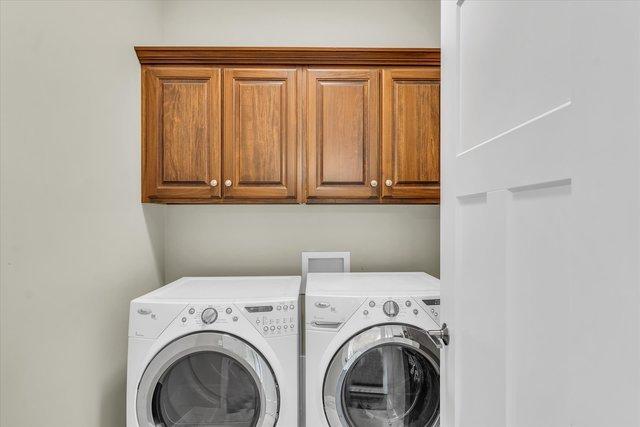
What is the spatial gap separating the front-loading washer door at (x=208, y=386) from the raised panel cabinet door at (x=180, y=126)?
80 centimetres

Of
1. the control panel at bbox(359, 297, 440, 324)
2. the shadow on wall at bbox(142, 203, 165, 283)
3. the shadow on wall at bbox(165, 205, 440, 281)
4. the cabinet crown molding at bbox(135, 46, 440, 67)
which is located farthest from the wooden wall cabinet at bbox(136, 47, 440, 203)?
the control panel at bbox(359, 297, 440, 324)

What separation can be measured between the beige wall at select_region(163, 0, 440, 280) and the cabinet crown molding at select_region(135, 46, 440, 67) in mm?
427

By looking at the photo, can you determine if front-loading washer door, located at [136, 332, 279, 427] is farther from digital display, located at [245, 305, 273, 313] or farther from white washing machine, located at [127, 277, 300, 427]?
digital display, located at [245, 305, 273, 313]

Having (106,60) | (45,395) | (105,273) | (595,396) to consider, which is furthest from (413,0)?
(45,395)

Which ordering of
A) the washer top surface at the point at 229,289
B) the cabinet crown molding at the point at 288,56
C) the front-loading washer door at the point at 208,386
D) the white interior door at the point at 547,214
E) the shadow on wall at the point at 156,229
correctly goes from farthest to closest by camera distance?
the shadow on wall at the point at 156,229 < the cabinet crown molding at the point at 288,56 < the washer top surface at the point at 229,289 < the front-loading washer door at the point at 208,386 < the white interior door at the point at 547,214

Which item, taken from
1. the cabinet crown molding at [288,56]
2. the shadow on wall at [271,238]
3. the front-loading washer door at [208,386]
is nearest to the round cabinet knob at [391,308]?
the front-loading washer door at [208,386]

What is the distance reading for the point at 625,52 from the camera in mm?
371

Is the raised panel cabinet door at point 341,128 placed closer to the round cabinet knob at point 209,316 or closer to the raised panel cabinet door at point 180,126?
the raised panel cabinet door at point 180,126

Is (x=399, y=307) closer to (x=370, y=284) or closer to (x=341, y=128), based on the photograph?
(x=370, y=284)

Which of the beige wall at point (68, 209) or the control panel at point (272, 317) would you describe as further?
the control panel at point (272, 317)

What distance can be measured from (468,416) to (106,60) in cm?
186

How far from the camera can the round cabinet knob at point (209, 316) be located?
4.86ft

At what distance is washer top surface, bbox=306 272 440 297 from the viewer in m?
1.62

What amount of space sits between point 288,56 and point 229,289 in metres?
1.18
